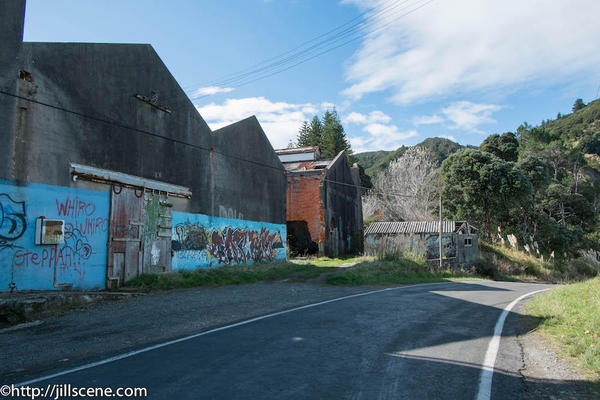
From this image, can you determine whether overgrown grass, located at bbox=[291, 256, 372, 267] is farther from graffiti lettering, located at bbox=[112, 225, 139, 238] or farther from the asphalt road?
the asphalt road

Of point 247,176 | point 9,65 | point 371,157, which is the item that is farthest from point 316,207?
point 371,157

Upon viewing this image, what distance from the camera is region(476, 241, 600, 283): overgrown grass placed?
1216 inches

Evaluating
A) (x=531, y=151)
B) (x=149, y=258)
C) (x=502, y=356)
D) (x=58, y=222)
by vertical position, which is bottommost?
(x=502, y=356)

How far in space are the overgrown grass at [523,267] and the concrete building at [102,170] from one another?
2109 cm

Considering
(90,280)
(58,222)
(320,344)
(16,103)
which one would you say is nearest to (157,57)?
(16,103)

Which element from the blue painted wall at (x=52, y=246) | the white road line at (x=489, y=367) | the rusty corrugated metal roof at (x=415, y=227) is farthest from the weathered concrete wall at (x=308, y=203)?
the white road line at (x=489, y=367)

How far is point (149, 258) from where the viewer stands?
14852mm

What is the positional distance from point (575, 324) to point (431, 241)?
26899 millimetres

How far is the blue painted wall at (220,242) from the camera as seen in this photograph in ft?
54.0

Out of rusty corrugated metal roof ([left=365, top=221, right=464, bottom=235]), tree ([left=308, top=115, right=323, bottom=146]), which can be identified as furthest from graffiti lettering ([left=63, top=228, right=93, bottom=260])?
tree ([left=308, top=115, right=323, bottom=146])

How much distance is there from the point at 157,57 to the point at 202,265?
8481 mm

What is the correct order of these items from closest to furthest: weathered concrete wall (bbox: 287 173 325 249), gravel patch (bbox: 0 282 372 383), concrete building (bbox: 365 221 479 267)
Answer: gravel patch (bbox: 0 282 372 383), concrete building (bbox: 365 221 479 267), weathered concrete wall (bbox: 287 173 325 249)

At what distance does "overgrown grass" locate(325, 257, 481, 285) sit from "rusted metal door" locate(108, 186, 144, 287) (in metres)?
7.48

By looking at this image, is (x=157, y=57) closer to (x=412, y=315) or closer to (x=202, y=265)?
(x=202, y=265)
